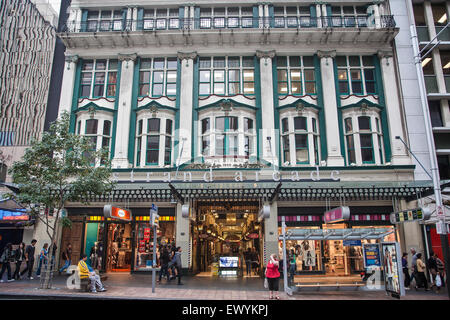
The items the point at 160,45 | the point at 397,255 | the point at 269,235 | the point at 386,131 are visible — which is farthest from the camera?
the point at 160,45

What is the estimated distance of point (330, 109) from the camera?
68.5 ft

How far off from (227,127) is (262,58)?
5407 millimetres

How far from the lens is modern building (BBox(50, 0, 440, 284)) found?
767 inches

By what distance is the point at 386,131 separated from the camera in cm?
2084

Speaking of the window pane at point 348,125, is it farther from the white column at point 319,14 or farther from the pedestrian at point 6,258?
the pedestrian at point 6,258

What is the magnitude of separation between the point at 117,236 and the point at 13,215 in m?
6.07

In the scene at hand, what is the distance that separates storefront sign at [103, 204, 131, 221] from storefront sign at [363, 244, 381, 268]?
12.1 metres

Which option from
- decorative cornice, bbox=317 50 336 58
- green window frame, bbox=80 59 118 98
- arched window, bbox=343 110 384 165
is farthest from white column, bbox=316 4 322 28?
green window frame, bbox=80 59 118 98

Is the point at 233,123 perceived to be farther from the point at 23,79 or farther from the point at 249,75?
the point at 23,79

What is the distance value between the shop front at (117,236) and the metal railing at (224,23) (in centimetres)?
1253

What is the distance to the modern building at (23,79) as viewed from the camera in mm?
22844

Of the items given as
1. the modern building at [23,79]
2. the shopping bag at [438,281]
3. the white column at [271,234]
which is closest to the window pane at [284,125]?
the white column at [271,234]

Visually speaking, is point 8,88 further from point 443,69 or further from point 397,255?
point 443,69

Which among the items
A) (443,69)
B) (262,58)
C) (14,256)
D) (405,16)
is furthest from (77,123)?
(443,69)
